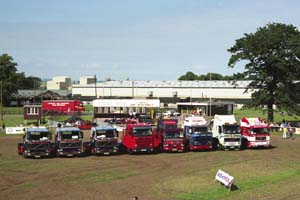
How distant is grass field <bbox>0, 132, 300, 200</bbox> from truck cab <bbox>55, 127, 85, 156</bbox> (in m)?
1.01

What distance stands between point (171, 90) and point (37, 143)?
392 feet

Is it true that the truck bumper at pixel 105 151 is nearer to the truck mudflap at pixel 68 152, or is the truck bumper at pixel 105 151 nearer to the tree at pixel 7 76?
the truck mudflap at pixel 68 152

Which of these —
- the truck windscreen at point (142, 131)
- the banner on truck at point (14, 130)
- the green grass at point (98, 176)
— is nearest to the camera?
the green grass at point (98, 176)

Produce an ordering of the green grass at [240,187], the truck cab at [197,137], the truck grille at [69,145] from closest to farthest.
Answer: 1. the green grass at [240,187]
2. the truck grille at [69,145]
3. the truck cab at [197,137]

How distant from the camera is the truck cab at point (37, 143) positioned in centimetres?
3669

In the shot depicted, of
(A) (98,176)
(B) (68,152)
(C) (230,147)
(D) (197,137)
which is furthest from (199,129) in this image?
(A) (98,176)

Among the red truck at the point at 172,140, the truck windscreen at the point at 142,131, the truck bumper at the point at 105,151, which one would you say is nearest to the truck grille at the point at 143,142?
the truck windscreen at the point at 142,131

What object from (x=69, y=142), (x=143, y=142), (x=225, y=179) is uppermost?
(x=69, y=142)

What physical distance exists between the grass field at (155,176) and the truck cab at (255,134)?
151cm

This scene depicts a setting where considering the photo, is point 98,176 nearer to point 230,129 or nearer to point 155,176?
point 155,176

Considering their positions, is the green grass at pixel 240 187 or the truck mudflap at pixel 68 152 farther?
the truck mudflap at pixel 68 152

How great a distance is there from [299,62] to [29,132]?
145 ft

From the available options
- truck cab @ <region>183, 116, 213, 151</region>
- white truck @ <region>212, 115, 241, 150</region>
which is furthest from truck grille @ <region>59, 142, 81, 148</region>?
white truck @ <region>212, 115, 241, 150</region>

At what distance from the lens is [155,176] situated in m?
28.4
